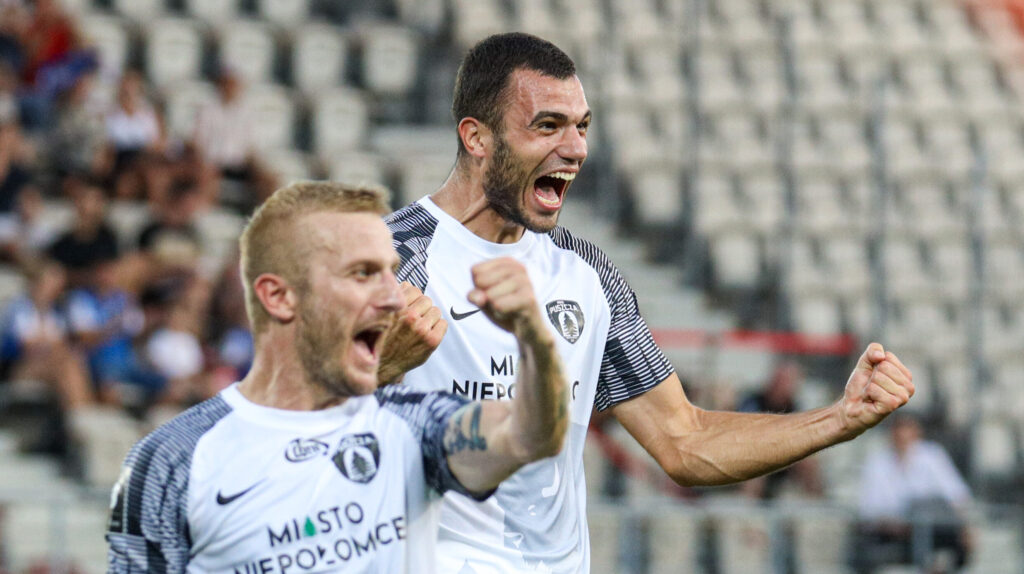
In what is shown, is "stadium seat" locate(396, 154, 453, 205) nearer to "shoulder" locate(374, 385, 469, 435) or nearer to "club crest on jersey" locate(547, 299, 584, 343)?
"club crest on jersey" locate(547, 299, 584, 343)

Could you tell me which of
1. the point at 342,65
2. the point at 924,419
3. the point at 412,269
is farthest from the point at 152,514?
the point at 342,65

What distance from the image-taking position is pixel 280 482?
340 centimetres

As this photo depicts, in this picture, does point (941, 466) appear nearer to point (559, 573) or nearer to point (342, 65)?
point (342, 65)

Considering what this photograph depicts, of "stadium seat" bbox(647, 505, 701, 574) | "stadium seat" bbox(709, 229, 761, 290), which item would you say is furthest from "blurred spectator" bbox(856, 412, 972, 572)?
"stadium seat" bbox(709, 229, 761, 290)

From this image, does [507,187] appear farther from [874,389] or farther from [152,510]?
[152,510]

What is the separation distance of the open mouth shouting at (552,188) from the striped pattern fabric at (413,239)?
321 mm

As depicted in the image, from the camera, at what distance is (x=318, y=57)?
13.9 m

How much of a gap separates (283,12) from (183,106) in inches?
80.2

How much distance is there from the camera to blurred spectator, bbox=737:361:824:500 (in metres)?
11.0

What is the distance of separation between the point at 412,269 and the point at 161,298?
20.0 feet

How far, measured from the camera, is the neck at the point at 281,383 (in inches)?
139

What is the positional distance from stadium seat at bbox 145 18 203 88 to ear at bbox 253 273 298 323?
9670 millimetres

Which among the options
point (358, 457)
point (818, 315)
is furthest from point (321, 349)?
point (818, 315)

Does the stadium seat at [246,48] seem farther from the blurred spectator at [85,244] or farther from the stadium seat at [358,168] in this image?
the blurred spectator at [85,244]
